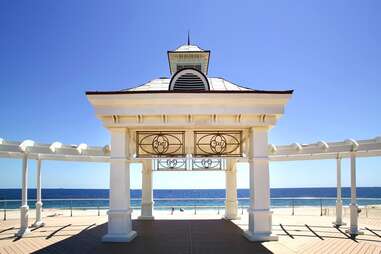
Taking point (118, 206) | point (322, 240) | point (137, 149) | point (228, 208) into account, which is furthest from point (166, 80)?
point (322, 240)

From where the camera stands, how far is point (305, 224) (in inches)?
552

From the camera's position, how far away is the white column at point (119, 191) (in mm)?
10406

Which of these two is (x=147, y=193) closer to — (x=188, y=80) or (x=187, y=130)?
(x=187, y=130)

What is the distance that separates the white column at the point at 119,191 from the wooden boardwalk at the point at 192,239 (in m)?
0.41

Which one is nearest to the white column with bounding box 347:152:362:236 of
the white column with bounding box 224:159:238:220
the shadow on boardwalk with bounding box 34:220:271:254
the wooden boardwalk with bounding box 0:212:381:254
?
the wooden boardwalk with bounding box 0:212:381:254

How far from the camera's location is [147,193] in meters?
16.9

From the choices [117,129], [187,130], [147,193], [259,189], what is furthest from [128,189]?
[147,193]

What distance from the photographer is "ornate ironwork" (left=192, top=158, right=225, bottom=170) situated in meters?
11.3

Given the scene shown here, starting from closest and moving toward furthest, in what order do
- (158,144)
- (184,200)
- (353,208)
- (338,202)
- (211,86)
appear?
1. (158,144)
2. (353,208)
3. (211,86)
4. (338,202)
5. (184,200)

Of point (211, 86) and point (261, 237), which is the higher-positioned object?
point (211, 86)

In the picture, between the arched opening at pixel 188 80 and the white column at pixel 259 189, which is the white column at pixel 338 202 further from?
the arched opening at pixel 188 80

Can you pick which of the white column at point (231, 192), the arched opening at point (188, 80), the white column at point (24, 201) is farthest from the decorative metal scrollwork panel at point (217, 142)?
the white column at point (24, 201)

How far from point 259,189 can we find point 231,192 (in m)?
6.01

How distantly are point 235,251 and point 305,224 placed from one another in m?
6.25
